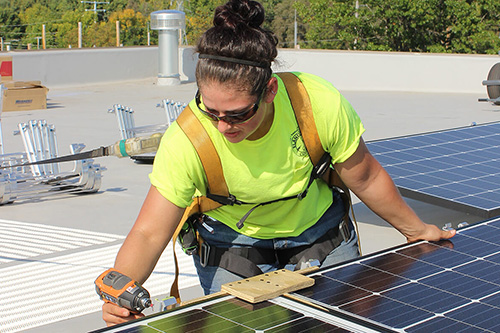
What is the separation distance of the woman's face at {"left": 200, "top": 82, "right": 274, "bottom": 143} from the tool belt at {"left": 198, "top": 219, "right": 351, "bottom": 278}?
615 millimetres

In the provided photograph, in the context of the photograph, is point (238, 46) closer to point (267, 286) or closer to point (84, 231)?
point (267, 286)

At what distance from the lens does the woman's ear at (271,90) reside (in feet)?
9.05

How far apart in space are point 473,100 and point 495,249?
15868 millimetres

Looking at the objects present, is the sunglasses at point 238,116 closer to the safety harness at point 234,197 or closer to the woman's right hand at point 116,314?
the safety harness at point 234,197

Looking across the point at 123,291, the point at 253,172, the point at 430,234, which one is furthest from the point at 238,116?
the point at 430,234

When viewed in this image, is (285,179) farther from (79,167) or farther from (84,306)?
(79,167)

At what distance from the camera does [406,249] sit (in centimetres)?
310

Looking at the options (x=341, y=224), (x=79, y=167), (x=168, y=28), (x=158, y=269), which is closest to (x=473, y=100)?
(x=168, y=28)

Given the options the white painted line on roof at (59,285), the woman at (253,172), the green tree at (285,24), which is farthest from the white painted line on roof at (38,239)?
the green tree at (285,24)

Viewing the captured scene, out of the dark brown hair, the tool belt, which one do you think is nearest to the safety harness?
the tool belt

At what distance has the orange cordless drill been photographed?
8.11 ft

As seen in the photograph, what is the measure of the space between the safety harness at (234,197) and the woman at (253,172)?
0.01 metres

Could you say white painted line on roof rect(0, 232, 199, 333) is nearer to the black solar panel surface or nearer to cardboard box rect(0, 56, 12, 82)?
the black solar panel surface

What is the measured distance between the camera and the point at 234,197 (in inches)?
117
